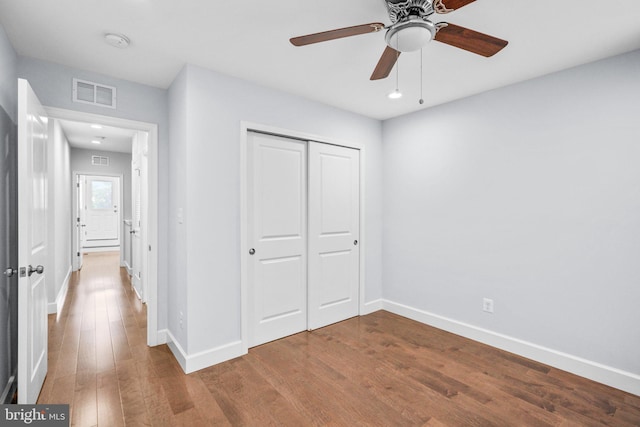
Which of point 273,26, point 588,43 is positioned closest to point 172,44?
point 273,26

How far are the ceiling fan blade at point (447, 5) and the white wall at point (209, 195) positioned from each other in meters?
1.87

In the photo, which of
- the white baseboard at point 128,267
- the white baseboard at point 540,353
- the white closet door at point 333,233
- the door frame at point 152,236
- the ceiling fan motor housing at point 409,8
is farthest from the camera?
the white baseboard at point 128,267

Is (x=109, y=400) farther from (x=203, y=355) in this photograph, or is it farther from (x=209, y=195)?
(x=209, y=195)

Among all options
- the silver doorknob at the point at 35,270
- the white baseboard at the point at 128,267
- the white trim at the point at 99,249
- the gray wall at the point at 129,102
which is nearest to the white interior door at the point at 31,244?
the silver doorknob at the point at 35,270

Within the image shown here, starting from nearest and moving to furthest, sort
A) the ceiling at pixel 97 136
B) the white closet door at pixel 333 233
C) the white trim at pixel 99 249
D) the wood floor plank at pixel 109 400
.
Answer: the wood floor plank at pixel 109 400 → the white closet door at pixel 333 233 → the ceiling at pixel 97 136 → the white trim at pixel 99 249

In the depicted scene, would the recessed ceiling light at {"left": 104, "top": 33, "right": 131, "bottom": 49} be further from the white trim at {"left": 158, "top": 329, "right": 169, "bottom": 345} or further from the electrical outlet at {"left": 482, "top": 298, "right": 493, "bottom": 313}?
the electrical outlet at {"left": 482, "top": 298, "right": 493, "bottom": 313}

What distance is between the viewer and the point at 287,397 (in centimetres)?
222

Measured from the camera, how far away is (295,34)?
2.14 metres

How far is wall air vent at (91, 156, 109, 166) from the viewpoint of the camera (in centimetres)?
726

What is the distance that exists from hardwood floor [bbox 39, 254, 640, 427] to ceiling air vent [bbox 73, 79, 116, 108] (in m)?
2.24

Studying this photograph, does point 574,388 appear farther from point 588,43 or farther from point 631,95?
point 588,43

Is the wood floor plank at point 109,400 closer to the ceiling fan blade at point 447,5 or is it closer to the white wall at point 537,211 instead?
the ceiling fan blade at point 447,5

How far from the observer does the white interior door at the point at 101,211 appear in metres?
9.12

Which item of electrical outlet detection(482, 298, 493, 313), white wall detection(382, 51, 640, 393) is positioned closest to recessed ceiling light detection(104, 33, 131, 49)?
white wall detection(382, 51, 640, 393)
